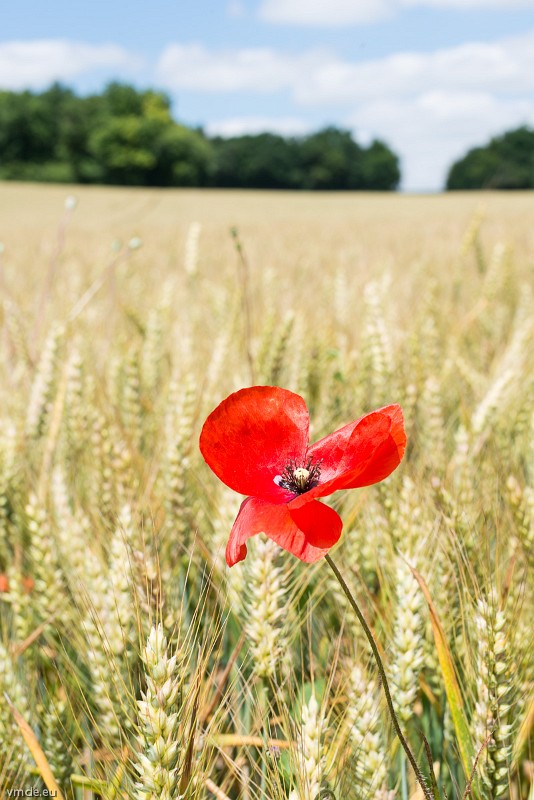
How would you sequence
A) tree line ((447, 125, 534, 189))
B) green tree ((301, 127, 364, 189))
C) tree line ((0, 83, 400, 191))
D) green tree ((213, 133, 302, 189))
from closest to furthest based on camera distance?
tree line ((0, 83, 400, 191)), tree line ((447, 125, 534, 189)), green tree ((213, 133, 302, 189)), green tree ((301, 127, 364, 189))

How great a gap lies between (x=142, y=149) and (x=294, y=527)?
146 ft

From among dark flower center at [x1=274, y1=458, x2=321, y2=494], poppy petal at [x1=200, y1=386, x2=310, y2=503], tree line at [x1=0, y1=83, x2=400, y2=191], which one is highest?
tree line at [x1=0, y1=83, x2=400, y2=191]

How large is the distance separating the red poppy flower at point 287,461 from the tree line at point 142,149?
43.2m

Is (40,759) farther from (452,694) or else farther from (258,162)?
(258,162)

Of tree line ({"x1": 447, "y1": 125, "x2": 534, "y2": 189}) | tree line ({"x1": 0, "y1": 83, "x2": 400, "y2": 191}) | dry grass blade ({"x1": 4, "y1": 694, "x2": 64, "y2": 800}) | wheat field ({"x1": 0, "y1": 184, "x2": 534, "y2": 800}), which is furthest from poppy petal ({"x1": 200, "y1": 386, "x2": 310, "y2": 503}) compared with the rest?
tree line ({"x1": 0, "y1": 83, "x2": 400, "y2": 191})

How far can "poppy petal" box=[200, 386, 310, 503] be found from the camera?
1.88ft

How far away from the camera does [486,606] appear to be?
71 centimetres

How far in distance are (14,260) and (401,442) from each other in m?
4.75

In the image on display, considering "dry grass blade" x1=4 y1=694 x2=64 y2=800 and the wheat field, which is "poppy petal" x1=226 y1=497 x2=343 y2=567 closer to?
the wheat field

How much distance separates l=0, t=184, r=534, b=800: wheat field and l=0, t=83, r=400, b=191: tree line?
4233 centimetres

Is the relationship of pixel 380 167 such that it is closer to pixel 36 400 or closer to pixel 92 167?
pixel 92 167

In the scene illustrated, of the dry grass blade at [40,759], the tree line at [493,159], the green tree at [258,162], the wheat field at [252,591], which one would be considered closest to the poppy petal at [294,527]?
the wheat field at [252,591]

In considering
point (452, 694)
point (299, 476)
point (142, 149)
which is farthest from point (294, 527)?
point (142, 149)

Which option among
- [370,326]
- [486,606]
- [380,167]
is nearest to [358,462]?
[486,606]
